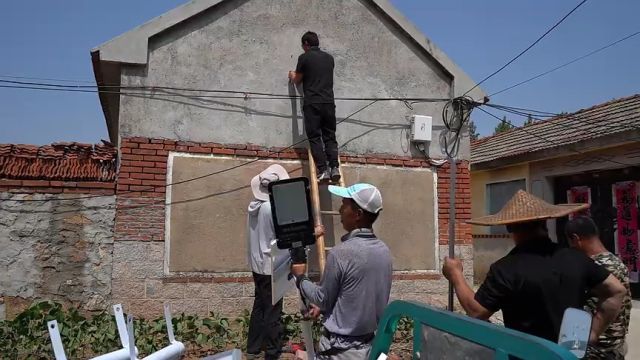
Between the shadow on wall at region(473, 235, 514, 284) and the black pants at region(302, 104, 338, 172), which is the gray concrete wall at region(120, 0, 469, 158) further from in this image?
the shadow on wall at region(473, 235, 514, 284)

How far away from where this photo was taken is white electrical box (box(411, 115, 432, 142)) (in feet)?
24.7

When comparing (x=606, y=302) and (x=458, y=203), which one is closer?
(x=606, y=302)

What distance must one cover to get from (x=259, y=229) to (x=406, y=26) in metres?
3.86

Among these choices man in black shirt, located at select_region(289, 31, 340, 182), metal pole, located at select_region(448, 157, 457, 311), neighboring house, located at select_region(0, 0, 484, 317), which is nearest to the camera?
neighboring house, located at select_region(0, 0, 484, 317)

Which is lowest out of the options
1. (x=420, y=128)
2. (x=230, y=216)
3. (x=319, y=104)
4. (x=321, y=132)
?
(x=230, y=216)

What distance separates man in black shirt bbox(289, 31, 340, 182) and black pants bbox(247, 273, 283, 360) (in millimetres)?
1780

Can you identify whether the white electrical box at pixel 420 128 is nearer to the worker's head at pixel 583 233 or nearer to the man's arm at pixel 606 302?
the worker's head at pixel 583 233

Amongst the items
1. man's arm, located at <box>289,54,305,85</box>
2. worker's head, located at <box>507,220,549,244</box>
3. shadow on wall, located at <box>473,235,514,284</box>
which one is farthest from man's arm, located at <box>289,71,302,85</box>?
shadow on wall, located at <box>473,235,514,284</box>

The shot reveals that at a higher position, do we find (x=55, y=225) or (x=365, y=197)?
(x=365, y=197)

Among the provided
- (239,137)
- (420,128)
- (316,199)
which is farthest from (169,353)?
(420,128)

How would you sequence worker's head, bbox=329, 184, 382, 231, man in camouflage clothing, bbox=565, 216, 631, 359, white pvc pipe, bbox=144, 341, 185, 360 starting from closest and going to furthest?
worker's head, bbox=329, 184, 382, 231 < white pvc pipe, bbox=144, 341, 185, 360 < man in camouflage clothing, bbox=565, 216, 631, 359

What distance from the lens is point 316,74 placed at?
670 centimetres

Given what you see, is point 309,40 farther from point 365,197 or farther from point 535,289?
point 535,289

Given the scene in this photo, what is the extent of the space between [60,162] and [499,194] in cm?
997
